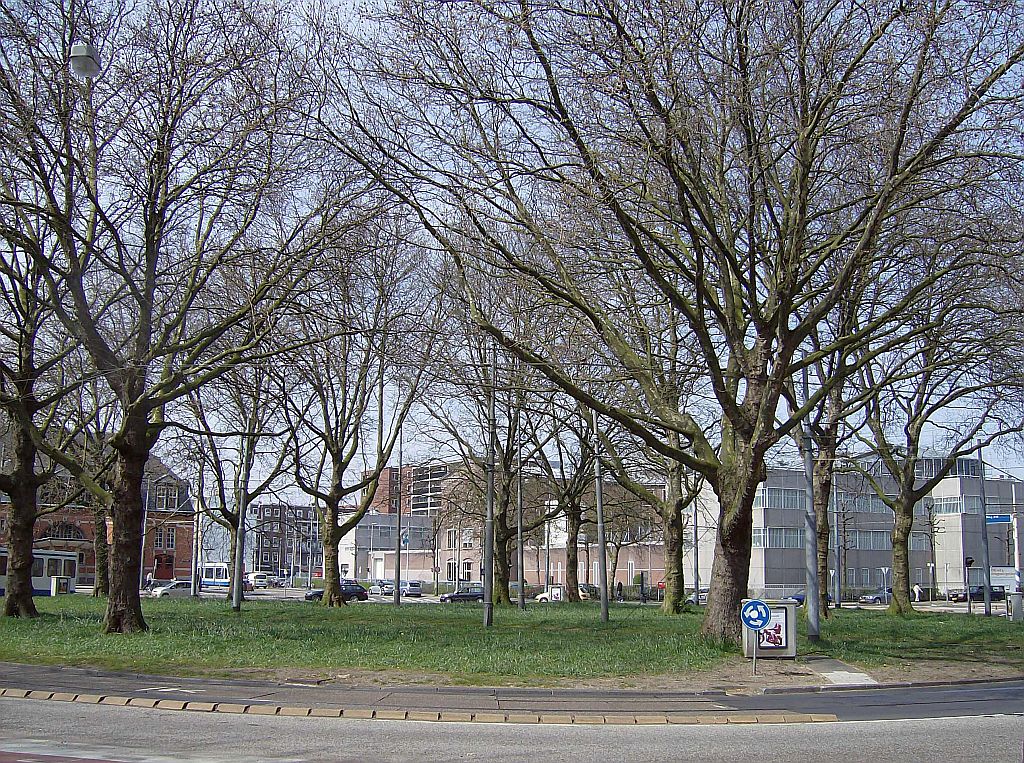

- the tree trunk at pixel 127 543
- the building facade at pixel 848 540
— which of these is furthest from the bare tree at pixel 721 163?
the building facade at pixel 848 540

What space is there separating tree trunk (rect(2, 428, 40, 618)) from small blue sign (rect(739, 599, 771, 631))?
20566 millimetres

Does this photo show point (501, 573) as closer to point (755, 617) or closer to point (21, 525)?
point (21, 525)

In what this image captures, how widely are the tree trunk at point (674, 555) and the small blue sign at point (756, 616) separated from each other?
16.1 m

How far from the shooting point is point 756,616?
1702cm

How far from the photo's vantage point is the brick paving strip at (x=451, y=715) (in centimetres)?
1239

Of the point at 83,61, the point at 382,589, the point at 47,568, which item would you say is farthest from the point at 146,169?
the point at 382,589

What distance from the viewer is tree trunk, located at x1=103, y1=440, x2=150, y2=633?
2186 centimetres

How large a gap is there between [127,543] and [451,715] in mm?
12642

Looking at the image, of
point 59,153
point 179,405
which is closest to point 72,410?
point 179,405

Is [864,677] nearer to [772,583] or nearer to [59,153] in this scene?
[59,153]

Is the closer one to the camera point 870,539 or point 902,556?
point 902,556

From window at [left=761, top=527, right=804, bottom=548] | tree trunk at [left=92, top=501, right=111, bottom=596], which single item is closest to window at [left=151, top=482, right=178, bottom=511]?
tree trunk at [left=92, top=501, right=111, bottom=596]

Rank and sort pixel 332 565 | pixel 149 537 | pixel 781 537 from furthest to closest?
1. pixel 149 537
2. pixel 781 537
3. pixel 332 565

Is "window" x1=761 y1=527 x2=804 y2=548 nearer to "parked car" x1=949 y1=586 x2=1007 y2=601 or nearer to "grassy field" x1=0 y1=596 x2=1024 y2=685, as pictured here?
"parked car" x1=949 y1=586 x2=1007 y2=601
